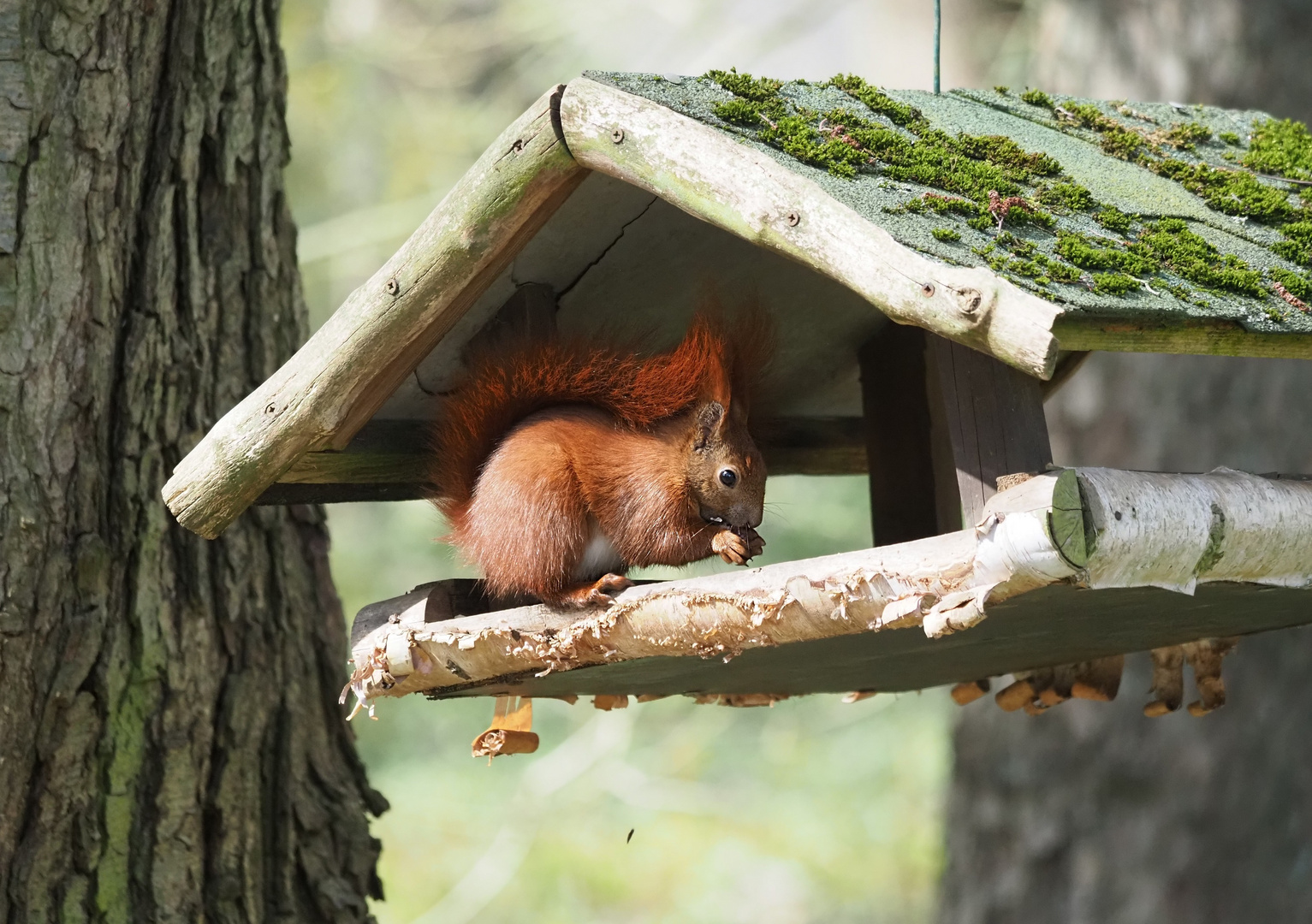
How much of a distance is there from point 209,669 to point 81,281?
66 cm

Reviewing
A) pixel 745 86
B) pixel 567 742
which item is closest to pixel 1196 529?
pixel 745 86

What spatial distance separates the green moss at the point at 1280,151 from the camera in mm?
2092

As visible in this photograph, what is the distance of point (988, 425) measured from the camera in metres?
1.59

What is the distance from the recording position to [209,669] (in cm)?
229

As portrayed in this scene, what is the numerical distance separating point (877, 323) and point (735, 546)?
0.74m

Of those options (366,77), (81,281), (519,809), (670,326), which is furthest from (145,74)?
(366,77)

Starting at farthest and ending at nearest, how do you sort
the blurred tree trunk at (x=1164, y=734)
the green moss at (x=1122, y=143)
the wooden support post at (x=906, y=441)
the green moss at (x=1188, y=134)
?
the blurred tree trunk at (x=1164, y=734), the wooden support post at (x=906, y=441), the green moss at (x=1188, y=134), the green moss at (x=1122, y=143)

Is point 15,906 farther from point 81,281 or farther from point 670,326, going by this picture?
point 670,326

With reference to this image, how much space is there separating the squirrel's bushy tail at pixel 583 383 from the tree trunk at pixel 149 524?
614 millimetres

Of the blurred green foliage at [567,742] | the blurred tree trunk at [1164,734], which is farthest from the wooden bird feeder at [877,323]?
the blurred green foliage at [567,742]

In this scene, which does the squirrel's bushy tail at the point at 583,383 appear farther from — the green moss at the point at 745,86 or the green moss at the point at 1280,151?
the green moss at the point at 1280,151

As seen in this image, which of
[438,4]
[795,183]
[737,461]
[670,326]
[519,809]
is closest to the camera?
[795,183]

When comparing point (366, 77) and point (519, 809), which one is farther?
point (366, 77)

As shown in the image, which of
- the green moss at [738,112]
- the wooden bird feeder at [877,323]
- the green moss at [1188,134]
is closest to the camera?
the wooden bird feeder at [877,323]
